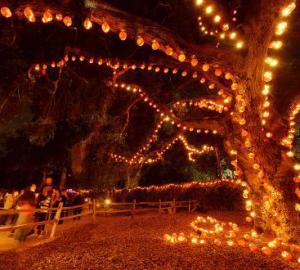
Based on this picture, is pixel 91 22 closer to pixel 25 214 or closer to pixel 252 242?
pixel 25 214

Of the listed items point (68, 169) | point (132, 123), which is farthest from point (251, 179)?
point (68, 169)

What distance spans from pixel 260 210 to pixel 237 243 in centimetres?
86

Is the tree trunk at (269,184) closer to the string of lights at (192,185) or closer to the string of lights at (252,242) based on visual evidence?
the string of lights at (252,242)

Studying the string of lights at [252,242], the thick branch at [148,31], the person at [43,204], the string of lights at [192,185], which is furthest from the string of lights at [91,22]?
the string of lights at [192,185]

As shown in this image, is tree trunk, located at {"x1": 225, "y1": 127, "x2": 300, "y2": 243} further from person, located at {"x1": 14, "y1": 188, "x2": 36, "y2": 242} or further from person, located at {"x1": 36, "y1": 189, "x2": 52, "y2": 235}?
person, located at {"x1": 36, "y1": 189, "x2": 52, "y2": 235}

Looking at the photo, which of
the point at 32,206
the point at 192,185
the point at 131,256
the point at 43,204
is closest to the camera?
the point at 131,256

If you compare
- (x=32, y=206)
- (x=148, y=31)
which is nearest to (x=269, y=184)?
(x=148, y=31)

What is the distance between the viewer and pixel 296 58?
42.0 ft

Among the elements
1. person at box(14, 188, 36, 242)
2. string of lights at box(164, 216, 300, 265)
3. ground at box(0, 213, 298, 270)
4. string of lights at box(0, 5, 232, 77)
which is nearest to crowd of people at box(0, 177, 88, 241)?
person at box(14, 188, 36, 242)

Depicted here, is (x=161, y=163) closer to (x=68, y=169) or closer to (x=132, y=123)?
(x=132, y=123)

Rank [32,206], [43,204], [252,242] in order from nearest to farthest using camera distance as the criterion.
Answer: [252,242], [32,206], [43,204]

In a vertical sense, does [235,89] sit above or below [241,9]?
below

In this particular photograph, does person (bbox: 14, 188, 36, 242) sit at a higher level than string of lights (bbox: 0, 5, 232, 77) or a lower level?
lower

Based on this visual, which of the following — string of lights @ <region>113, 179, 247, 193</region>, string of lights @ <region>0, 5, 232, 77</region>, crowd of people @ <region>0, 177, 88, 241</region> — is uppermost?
string of lights @ <region>0, 5, 232, 77</region>
